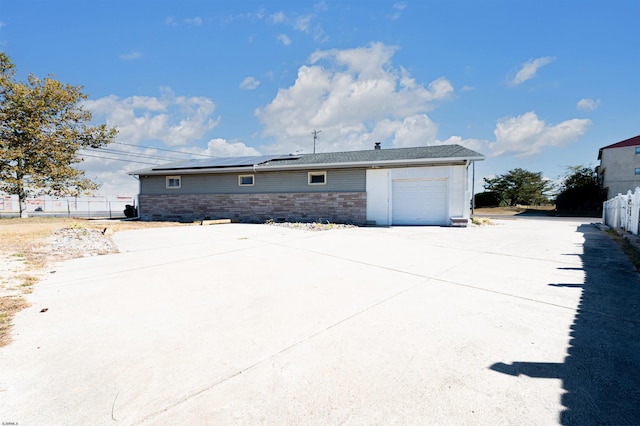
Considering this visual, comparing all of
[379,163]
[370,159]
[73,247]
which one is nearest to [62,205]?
[73,247]

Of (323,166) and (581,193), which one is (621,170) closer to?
(581,193)

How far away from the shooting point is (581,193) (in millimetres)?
29719

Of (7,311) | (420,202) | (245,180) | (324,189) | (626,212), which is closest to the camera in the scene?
(7,311)

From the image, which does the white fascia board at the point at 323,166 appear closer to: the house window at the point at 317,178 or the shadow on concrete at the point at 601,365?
the house window at the point at 317,178

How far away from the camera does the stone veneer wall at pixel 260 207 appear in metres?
15.2

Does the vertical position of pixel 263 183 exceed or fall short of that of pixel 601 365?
it exceeds it

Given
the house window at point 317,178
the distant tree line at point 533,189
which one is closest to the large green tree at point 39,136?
the house window at point 317,178

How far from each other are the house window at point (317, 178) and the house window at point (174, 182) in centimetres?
841

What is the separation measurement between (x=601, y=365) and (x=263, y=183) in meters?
15.6

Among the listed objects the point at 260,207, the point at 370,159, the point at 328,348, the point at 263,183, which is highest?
the point at 370,159

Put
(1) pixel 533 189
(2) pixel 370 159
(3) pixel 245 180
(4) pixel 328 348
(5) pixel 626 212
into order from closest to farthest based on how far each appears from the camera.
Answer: (4) pixel 328 348, (5) pixel 626 212, (2) pixel 370 159, (3) pixel 245 180, (1) pixel 533 189

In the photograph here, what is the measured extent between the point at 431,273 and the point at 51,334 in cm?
500

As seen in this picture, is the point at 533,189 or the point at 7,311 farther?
the point at 533,189

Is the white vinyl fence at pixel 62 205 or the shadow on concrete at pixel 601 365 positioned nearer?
the shadow on concrete at pixel 601 365
